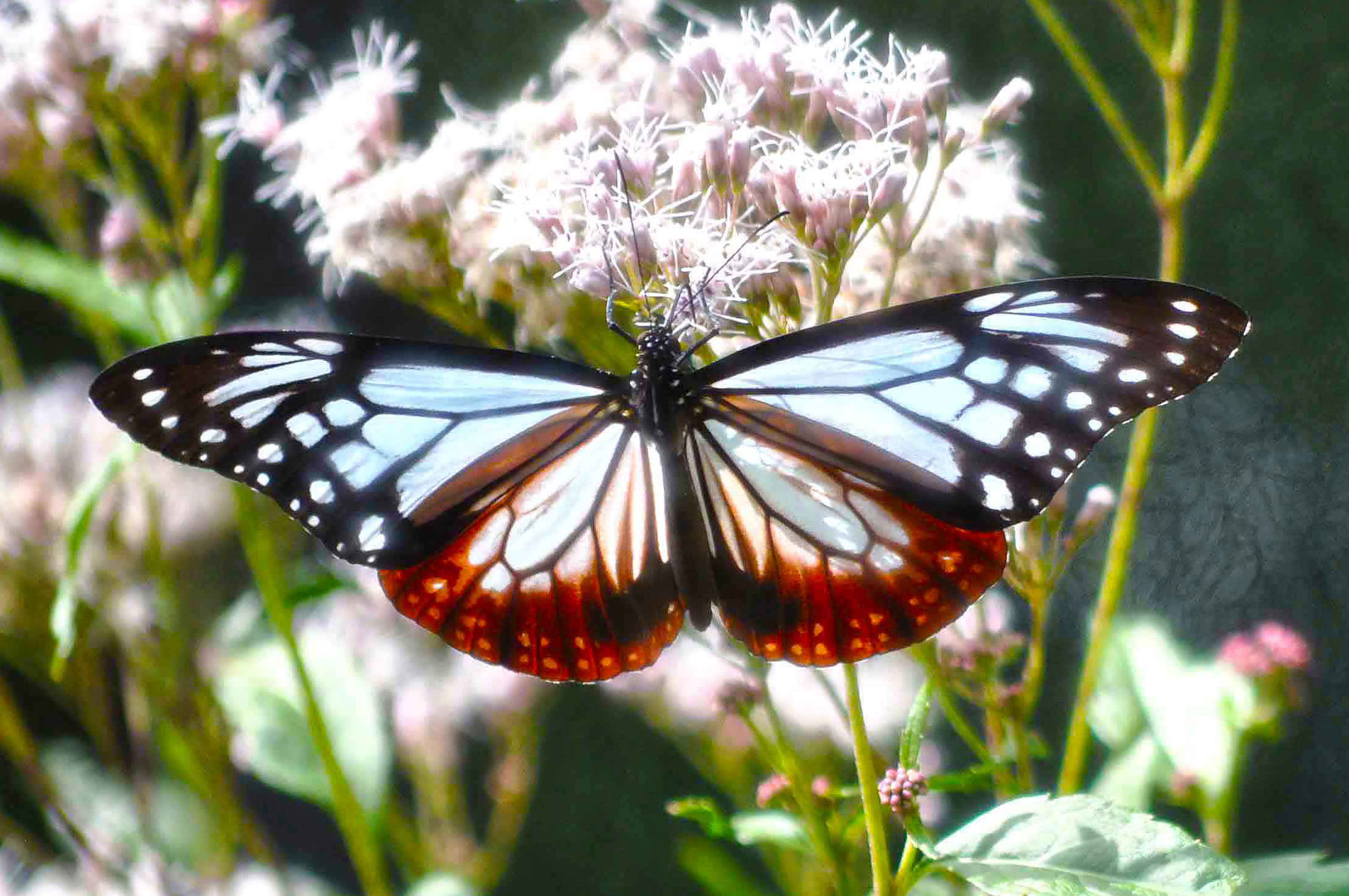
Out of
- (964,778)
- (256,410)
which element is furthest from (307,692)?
(964,778)

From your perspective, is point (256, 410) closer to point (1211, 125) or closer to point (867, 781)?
point (867, 781)

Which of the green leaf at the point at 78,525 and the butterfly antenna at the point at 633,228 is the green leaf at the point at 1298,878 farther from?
the green leaf at the point at 78,525

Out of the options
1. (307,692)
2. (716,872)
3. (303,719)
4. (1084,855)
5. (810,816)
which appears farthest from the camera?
(303,719)

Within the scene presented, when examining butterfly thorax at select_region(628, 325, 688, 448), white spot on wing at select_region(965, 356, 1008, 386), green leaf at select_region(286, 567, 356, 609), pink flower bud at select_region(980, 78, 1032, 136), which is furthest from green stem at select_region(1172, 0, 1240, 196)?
green leaf at select_region(286, 567, 356, 609)

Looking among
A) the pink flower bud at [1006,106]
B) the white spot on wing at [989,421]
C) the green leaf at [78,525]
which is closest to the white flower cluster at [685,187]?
the pink flower bud at [1006,106]

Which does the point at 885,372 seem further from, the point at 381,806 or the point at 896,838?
the point at 896,838
